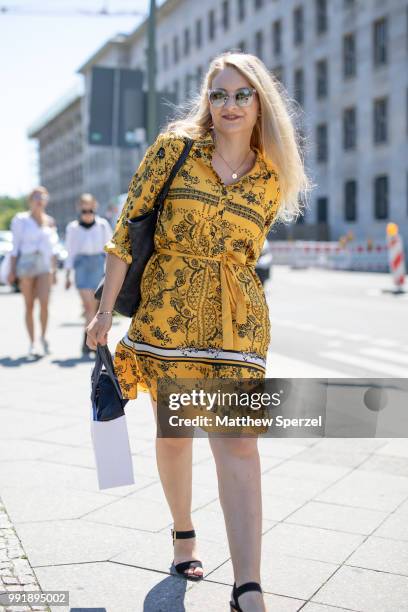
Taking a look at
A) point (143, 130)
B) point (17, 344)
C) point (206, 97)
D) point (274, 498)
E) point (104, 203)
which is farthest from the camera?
point (104, 203)

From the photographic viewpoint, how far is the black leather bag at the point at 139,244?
312 cm

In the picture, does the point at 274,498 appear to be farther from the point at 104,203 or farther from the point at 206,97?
the point at 104,203

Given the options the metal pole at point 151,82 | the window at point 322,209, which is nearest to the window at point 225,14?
the window at point 322,209

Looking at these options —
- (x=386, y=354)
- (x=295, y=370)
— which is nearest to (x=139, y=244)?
(x=295, y=370)

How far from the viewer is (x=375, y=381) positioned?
8.09m

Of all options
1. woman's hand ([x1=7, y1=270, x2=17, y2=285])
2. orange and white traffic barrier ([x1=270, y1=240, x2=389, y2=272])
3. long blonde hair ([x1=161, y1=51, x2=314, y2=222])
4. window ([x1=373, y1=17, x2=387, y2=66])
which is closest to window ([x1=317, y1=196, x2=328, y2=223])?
window ([x1=373, y1=17, x2=387, y2=66])

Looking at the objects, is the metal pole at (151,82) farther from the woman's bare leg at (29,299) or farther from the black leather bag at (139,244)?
the black leather bag at (139,244)

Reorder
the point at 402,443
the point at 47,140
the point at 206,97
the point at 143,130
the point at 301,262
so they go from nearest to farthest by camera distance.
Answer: the point at 206,97
the point at 402,443
the point at 143,130
the point at 301,262
the point at 47,140

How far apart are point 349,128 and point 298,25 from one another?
697cm

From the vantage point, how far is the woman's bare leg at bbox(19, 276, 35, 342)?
970cm

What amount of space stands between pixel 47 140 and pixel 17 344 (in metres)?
101

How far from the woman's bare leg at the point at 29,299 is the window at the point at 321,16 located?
3610 centimetres

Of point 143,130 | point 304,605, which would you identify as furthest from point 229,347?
point 143,130

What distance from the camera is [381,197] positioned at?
1570 inches
